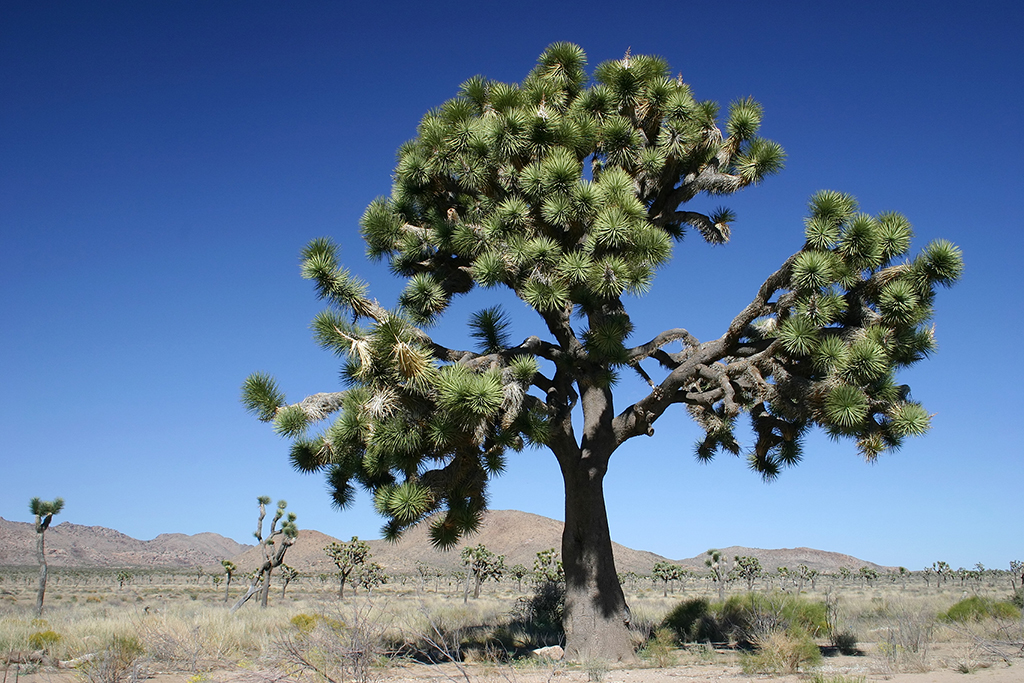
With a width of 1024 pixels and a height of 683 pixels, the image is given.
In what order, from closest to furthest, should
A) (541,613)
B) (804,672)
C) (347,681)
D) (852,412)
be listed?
(347,681), (852,412), (804,672), (541,613)

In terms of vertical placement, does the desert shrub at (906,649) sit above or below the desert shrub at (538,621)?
above

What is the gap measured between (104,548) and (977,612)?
13401cm

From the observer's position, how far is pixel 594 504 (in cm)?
912

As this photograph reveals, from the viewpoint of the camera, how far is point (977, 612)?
12336 mm

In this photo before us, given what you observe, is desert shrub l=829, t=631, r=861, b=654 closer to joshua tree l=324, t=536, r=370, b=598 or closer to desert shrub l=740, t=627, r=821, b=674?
desert shrub l=740, t=627, r=821, b=674

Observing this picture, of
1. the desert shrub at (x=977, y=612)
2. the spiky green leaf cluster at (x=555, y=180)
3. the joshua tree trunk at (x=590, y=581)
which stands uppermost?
the spiky green leaf cluster at (x=555, y=180)

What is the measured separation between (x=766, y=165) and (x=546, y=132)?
3122 mm

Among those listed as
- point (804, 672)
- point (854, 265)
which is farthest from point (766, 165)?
point (804, 672)

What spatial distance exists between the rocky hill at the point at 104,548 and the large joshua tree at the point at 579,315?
3512 inches

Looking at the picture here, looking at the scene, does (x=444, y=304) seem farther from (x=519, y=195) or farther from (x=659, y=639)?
(x=659, y=639)

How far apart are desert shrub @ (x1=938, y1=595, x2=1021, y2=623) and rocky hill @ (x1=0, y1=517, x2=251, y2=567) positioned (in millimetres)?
88614

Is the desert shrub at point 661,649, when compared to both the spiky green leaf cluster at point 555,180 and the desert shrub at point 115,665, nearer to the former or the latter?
the spiky green leaf cluster at point 555,180

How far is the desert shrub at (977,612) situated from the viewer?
39.9 feet

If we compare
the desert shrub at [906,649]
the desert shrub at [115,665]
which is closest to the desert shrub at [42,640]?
the desert shrub at [115,665]
